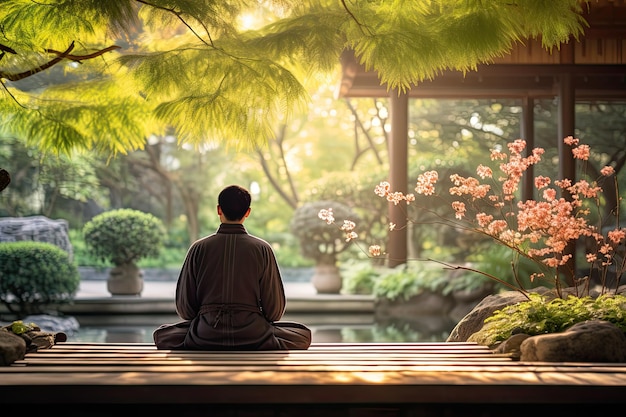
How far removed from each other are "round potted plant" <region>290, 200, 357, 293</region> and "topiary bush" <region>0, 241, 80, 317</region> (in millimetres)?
3772

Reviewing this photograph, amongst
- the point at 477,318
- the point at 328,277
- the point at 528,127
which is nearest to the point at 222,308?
the point at 477,318

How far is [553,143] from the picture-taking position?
53.3 ft

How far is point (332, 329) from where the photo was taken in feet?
33.9

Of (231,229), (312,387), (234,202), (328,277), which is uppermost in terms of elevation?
(234,202)

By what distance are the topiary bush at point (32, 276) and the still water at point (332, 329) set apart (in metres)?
0.60

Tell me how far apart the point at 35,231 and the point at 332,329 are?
5.09 meters

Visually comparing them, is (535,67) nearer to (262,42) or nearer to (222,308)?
(262,42)

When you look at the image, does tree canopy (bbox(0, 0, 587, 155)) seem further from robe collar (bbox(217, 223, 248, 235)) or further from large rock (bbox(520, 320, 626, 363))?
large rock (bbox(520, 320, 626, 363))

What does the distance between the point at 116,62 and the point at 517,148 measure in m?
2.89

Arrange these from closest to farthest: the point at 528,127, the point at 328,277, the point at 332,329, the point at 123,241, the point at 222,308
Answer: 1. the point at 222,308
2. the point at 332,329
3. the point at 528,127
4. the point at 123,241
5. the point at 328,277

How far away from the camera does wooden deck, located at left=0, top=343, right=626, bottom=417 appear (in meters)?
3.28

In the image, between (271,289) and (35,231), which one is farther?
(35,231)

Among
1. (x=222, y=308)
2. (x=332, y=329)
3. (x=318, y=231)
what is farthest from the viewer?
(x=318, y=231)

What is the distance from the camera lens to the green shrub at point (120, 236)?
11883 millimetres
